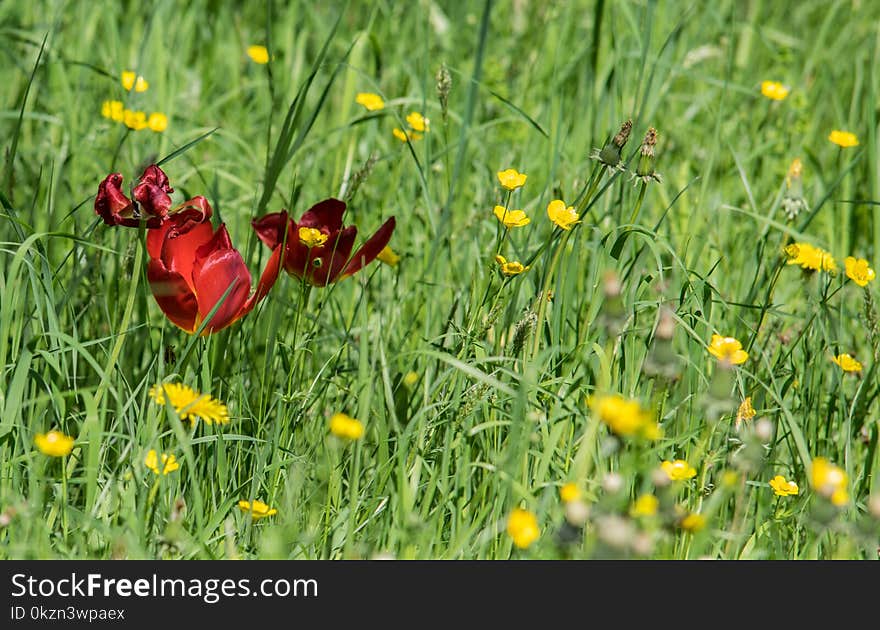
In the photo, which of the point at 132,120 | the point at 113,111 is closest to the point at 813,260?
the point at 132,120

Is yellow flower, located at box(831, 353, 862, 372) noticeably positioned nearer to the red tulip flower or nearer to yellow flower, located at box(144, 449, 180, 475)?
the red tulip flower

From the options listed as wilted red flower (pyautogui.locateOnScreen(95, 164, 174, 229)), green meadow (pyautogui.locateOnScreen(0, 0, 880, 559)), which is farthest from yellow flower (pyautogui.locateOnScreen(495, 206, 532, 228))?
wilted red flower (pyautogui.locateOnScreen(95, 164, 174, 229))

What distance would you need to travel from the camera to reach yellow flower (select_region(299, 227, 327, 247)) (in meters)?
1.78

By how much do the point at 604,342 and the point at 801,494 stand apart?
42cm

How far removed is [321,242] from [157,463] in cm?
46

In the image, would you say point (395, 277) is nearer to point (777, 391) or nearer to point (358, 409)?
point (358, 409)

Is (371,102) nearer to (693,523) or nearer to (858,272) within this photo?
(858,272)

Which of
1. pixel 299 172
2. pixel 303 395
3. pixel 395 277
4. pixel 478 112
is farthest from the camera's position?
pixel 478 112

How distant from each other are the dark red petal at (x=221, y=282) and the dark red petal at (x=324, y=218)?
21cm

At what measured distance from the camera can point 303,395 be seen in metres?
1.76

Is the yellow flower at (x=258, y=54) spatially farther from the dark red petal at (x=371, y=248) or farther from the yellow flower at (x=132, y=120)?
the dark red petal at (x=371, y=248)

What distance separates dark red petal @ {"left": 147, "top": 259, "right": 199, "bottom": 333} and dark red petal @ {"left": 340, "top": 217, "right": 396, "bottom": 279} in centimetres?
28
